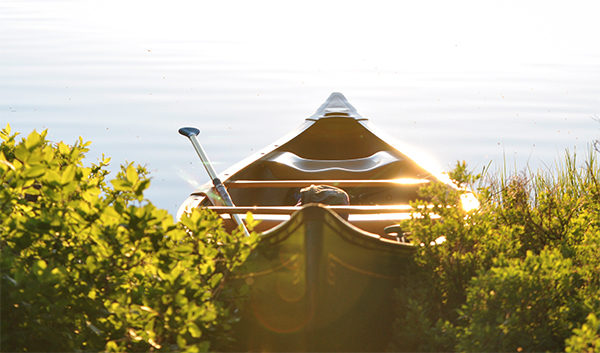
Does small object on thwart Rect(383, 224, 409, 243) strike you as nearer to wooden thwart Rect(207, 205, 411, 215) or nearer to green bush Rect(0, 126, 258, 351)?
wooden thwart Rect(207, 205, 411, 215)

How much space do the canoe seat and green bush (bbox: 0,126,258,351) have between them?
276 cm

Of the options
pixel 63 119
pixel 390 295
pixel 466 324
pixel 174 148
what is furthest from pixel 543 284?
pixel 63 119

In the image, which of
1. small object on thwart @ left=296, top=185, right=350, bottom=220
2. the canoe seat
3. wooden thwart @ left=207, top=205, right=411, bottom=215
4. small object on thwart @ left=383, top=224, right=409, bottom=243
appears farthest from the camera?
the canoe seat

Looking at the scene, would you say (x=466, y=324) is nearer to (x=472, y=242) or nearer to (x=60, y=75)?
(x=472, y=242)

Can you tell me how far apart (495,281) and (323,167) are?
3.04m

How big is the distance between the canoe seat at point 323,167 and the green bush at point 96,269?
2755 mm

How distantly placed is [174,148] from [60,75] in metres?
8.88

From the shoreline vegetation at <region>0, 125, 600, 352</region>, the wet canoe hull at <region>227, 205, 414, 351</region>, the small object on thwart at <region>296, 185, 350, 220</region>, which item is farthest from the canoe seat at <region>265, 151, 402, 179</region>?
the shoreline vegetation at <region>0, 125, 600, 352</region>

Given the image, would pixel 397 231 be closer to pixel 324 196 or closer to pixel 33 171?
pixel 324 196

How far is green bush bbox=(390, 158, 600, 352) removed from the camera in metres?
2.30

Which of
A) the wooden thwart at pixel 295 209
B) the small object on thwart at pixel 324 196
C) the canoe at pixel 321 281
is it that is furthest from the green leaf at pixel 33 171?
the small object on thwart at pixel 324 196

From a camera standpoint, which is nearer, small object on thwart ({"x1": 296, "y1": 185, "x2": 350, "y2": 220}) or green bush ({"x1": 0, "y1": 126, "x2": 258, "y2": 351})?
green bush ({"x1": 0, "y1": 126, "x2": 258, "y2": 351})

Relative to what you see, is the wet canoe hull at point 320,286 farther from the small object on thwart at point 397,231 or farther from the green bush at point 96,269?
the green bush at point 96,269

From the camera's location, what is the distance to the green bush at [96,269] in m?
1.97
